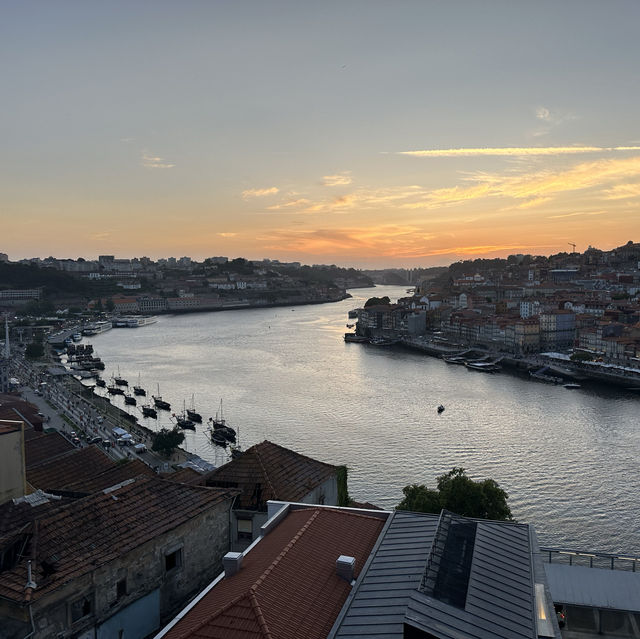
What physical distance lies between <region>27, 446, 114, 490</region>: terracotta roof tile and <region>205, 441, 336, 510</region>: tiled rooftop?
1.26 meters

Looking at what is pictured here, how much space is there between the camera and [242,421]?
445 inches

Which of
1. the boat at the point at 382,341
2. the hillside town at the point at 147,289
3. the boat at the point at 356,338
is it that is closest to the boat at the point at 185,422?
the boat at the point at 382,341

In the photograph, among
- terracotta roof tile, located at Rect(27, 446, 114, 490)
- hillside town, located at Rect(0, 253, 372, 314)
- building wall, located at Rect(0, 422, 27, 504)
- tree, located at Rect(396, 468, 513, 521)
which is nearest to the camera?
building wall, located at Rect(0, 422, 27, 504)

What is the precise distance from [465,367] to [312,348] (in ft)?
22.0

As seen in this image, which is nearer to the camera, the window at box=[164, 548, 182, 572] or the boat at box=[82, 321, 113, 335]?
the window at box=[164, 548, 182, 572]

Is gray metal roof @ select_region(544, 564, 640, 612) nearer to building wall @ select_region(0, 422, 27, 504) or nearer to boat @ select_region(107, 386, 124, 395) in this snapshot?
building wall @ select_region(0, 422, 27, 504)

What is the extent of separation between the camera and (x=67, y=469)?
4.34m

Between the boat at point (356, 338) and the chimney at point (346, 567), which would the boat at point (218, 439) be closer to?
the chimney at point (346, 567)

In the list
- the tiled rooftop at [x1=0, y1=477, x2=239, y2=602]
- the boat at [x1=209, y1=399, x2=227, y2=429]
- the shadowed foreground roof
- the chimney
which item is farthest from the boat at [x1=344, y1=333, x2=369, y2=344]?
the chimney

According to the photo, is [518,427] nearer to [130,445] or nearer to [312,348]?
[130,445]

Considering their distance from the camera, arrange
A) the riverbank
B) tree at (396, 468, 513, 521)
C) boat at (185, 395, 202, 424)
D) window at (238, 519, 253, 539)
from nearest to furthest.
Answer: window at (238, 519, 253, 539) < tree at (396, 468, 513, 521) < boat at (185, 395, 202, 424) < the riverbank

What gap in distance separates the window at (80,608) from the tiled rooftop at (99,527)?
109 mm

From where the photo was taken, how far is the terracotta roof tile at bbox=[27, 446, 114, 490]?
4023 mm

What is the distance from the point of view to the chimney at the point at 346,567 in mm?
2146
